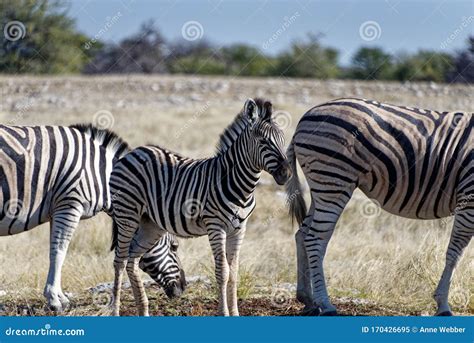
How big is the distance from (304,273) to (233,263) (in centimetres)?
114

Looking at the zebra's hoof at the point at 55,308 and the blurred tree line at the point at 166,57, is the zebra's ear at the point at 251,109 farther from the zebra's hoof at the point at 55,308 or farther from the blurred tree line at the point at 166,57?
the blurred tree line at the point at 166,57

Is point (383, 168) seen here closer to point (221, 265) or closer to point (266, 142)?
point (266, 142)

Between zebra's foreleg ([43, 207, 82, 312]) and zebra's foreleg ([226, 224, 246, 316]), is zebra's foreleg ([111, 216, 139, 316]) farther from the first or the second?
zebra's foreleg ([226, 224, 246, 316])

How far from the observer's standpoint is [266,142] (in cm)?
741

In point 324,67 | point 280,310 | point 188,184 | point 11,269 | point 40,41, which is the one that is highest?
point 324,67

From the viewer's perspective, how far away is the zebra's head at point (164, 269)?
8766 millimetres

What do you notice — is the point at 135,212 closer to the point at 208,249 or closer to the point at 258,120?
the point at 258,120

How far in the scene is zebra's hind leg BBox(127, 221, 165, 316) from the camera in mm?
8032

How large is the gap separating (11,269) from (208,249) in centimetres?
254

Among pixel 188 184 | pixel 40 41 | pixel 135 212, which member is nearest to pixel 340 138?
pixel 188 184

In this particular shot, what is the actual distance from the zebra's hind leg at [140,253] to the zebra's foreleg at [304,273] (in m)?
1.43

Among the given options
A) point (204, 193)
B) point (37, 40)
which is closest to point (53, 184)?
point (204, 193)

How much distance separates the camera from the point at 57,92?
28875mm

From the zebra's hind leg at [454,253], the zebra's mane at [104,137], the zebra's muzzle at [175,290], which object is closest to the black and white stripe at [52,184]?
the zebra's mane at [104,137]
